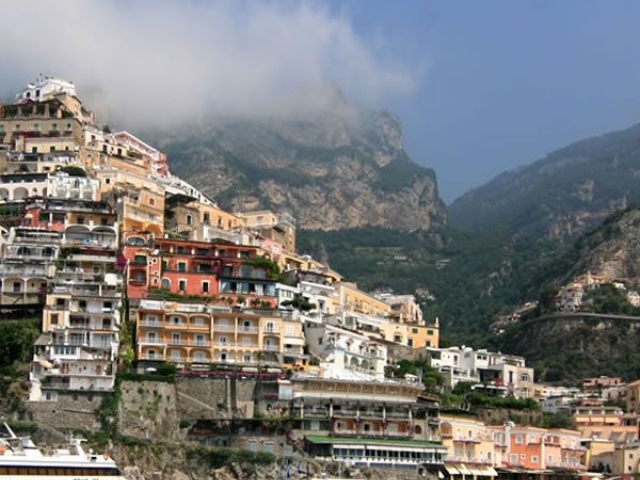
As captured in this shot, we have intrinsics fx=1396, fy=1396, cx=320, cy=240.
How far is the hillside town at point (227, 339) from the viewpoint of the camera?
270 feet

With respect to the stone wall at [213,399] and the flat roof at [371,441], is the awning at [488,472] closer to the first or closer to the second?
the flat roof at [371,441]

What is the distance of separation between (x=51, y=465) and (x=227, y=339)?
31.1 meters

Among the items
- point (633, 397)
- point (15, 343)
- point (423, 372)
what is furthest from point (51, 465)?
point (633, 397)

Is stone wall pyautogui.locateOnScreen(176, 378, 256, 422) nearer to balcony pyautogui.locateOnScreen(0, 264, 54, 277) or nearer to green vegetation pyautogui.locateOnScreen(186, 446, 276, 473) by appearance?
green vegetation pyautogui.locateOnScreen(186, 446, 276, 473)

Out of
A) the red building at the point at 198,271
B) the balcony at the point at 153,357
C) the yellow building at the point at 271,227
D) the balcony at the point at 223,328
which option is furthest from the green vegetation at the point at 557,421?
the balcony at the point at 153,357

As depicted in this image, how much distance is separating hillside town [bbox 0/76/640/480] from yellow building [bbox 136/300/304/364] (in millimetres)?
90

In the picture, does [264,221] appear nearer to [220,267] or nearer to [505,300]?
[220,267]

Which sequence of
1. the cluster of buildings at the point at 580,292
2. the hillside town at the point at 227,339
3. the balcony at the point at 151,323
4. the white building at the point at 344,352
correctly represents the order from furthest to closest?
the cluster of buildings at the point at 580,292 < the white building at the point at 344,352 < the balcony at the point at 151,323 < the hillside town at the point at 227,339

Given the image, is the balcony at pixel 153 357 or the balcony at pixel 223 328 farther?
the balcony at pixel 223 328

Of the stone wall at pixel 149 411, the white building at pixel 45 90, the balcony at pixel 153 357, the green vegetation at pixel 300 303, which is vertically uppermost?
the white building at pixel 45 90

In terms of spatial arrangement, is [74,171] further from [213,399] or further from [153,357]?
[213,399]

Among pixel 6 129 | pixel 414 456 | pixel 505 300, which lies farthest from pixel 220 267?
pixel 505 300

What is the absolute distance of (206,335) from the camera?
289 feet

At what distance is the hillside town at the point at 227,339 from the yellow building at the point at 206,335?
90 millimetres
